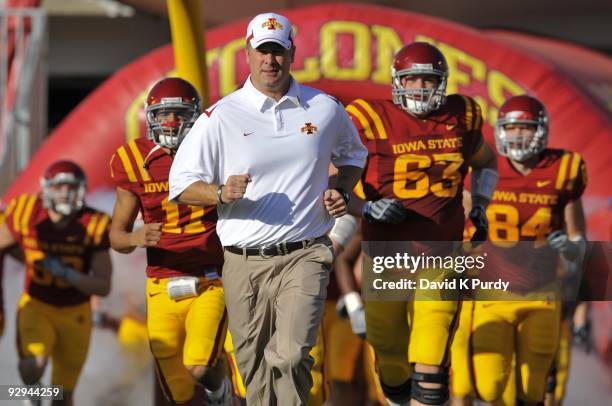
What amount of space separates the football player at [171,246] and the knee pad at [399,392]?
76cm

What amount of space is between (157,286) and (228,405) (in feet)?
2.10

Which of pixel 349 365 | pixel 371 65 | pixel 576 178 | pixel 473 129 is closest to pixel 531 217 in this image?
pixel 576 178

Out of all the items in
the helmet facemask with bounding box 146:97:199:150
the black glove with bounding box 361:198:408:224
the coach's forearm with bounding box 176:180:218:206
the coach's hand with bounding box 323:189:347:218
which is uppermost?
the helmet facemask with bounding box 146:97:199:150

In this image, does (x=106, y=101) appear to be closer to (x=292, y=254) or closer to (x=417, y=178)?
(x=417, y=178)

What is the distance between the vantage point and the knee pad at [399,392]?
5.89m

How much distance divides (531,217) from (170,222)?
5.95 feet

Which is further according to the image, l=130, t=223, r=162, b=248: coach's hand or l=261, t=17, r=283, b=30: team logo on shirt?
l=130, t=223, r=162, b=248: coach's hand

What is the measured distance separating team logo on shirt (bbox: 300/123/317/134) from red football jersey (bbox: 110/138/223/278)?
3.53ft

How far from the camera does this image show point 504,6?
11.8 metres

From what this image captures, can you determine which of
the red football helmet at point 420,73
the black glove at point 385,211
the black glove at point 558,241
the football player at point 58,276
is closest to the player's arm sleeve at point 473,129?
the red football helmet at point 420,73

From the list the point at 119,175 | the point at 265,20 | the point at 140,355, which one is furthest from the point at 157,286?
the point at 140,355

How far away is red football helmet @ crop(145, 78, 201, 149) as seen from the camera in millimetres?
5766

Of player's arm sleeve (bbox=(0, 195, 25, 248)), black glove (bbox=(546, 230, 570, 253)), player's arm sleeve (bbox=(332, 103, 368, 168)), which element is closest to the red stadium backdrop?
player's arm sleeve (bbox=(0, 195, 25, 248))

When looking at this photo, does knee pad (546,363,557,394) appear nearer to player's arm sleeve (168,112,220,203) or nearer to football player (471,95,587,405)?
football player (471,95,587,405)
